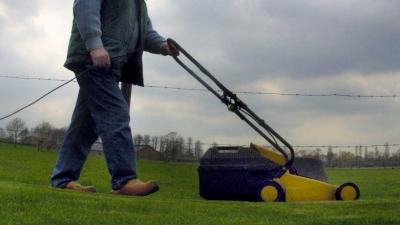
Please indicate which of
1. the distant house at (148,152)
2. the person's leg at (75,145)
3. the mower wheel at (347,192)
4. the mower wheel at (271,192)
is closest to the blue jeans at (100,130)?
the person's leg at (75,145)

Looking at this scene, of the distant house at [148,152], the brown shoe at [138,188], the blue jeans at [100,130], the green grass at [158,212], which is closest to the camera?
the green grass at [158,212]

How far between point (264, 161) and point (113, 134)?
4.73 ft

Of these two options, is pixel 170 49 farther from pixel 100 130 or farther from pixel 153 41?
pixel 100 130

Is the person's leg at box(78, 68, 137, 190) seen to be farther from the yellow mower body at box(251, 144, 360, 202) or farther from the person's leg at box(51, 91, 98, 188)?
the yellow mower body at box(251, 144, 360, 202)

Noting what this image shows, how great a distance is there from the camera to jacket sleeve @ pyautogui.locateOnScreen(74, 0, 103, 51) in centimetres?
369

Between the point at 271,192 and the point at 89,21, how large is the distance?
5.97 feet

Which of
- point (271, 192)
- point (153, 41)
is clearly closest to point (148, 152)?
point (153, 41)

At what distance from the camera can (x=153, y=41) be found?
450 cm

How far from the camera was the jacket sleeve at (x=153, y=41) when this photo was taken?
448 cm

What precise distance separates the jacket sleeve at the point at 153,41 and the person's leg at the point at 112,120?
68 centimetres

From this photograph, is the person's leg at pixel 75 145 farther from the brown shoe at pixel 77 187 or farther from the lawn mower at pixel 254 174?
the lawn mower at pixel 254 174

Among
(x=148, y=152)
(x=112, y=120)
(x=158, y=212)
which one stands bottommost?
(x=158, y=212)

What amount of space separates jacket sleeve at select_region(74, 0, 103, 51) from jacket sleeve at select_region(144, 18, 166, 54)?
28.2 inches

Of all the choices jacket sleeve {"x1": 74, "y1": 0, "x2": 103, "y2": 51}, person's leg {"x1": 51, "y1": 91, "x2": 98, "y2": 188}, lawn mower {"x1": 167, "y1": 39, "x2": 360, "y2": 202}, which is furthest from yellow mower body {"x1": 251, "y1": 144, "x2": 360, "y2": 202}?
jacket sleeve {"x1": 74, "y1": 0, "x2": 103, "y2": 51}
